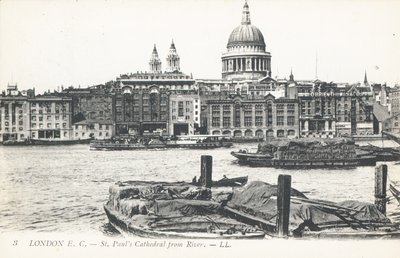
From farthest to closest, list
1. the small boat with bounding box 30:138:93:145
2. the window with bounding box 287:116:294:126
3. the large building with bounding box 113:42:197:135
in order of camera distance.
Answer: the large building with bounding box 113:42:197:135, the small boat with bounding box 30:138:93:145, the window with bounding box 287:116:294:126

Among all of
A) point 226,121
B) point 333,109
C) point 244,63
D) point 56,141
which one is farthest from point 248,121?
point 244,63

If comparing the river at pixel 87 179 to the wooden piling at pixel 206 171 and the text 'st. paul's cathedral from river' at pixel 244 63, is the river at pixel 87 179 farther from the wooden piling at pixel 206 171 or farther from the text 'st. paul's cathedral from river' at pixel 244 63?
the text 'st. paul's cathedral from river' at pixel 244 63

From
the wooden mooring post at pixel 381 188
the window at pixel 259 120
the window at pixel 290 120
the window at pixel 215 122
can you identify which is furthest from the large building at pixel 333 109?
the wooden mooring post at pixel 381 188

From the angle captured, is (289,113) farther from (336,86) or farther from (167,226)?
(167,226)

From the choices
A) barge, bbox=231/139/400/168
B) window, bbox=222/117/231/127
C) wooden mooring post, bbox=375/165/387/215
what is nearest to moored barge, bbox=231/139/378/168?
barge, bbox=231/139/400/168

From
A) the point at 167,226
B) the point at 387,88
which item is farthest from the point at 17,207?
the point at 387,88

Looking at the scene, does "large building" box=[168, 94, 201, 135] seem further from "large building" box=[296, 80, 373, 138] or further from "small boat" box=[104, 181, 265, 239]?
"small boat" box=[104, 181, 265, 239]

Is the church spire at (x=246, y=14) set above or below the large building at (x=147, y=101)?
above
